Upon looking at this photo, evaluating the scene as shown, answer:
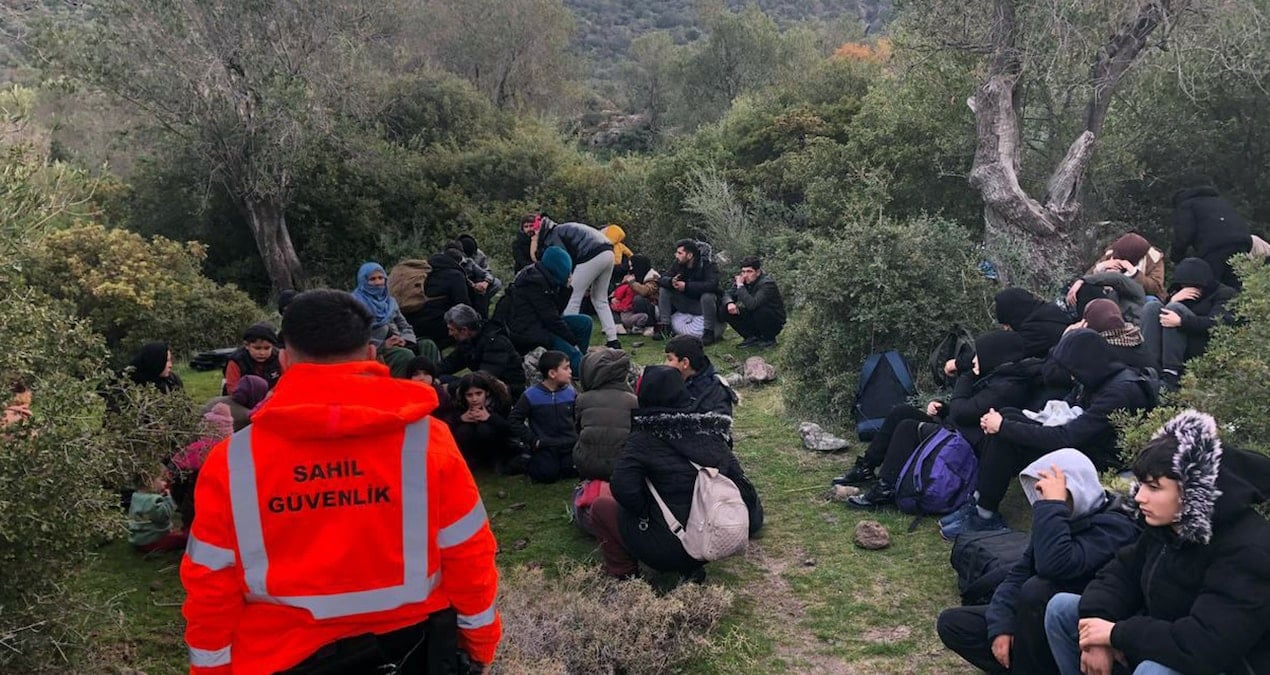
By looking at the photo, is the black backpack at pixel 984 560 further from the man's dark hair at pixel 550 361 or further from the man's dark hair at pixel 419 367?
the man's dark hair at pixel 419 367

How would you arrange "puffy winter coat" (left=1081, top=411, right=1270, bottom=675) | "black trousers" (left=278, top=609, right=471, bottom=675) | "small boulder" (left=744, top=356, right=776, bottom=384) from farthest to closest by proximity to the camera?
"small boulder" (left=744, top=356, right=776, bottom=384), "puffy winter coat" (left=1081, top=411, right=1270, bottom=675), "black trousers" (left=278, top=609, right=471, bottom=675)

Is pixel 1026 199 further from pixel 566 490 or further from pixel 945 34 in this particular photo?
pixel 566 490

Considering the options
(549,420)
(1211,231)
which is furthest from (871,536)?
(1211,231)

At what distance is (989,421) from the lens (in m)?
5.56

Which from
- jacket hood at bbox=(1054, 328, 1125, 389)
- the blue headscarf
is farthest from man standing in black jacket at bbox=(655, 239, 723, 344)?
jacket hood at bbox=(1054, 328, 1125, 389)

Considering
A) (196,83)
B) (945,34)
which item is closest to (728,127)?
(945,34)

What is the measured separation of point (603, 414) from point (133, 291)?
7090mm

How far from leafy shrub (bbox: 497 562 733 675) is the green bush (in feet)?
11.2

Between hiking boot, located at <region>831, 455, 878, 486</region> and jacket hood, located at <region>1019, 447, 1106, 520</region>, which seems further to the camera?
hiking boot, located at <region>831, 455, 878, 486</region>

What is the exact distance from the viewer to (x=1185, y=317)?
21.1ft

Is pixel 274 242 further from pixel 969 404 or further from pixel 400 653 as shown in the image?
pixel 400 653

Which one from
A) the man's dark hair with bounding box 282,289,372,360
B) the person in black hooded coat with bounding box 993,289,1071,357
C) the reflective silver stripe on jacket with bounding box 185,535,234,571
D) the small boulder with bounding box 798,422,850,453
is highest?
the man's dark hair with bounding box 282,289,372,360

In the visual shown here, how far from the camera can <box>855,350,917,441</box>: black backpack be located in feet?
24.1

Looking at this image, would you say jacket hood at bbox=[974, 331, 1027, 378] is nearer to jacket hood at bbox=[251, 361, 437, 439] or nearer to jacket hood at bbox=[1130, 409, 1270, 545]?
jacket hood at bbox=[1130, 409, 1270, 545]
